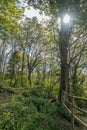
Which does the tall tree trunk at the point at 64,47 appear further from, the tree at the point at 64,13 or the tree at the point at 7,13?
the tree at the point at 7,13

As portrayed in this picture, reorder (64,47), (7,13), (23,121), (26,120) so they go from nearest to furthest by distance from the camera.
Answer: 1. (23,121)
2. (26,120)
3. (64,47)
4. (7,13)

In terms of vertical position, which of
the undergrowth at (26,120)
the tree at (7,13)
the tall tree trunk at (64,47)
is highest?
the tree at (7,13)

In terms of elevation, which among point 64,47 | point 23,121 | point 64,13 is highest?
point 64,13

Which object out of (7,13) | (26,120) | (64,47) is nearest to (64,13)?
(64,47)

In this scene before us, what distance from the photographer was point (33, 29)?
91.8 ft

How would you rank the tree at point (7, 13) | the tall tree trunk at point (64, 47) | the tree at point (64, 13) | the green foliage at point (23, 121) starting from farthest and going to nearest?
the tree at point (7, 13), the tall tree trunk at point (64, 47), the tree at point (64, 13), the green foliage at point (23, 121)

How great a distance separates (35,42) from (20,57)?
5146 mm

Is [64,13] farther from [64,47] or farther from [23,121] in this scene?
[23,121]

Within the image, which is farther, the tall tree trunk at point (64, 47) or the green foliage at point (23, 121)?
the tall tree trunk at point (64, 47)

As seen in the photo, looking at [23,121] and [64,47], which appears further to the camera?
[64,47]

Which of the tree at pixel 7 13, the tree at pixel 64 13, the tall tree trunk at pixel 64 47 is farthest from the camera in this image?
the tree at pixel 7 13

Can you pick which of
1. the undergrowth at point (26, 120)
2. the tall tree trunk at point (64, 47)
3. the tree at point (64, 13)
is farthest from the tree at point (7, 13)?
the undergrowth at point (26, 120)

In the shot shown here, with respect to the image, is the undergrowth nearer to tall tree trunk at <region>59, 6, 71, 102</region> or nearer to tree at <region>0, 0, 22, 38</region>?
tall tree trunk at <region>59, 6, 71, 102</region>

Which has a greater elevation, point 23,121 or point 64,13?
point 64,13
